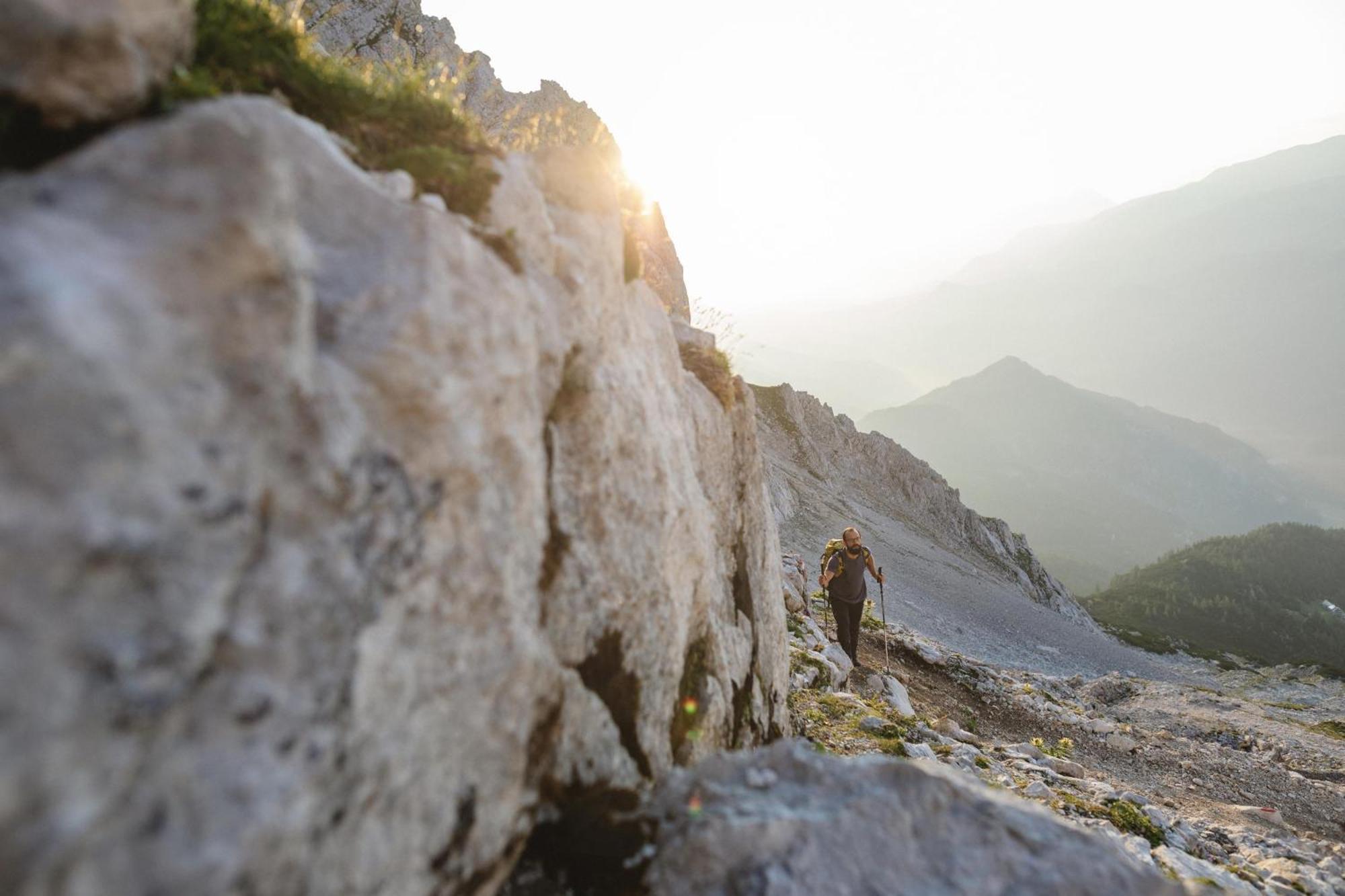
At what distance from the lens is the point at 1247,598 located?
415ft

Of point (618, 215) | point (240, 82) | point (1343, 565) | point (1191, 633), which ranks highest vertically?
point (618, 215)

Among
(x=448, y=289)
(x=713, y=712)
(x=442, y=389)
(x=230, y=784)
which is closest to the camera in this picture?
(x=230, y=784)

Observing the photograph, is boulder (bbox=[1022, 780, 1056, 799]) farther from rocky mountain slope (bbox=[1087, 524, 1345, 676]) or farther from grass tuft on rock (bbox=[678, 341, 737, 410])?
rocky mountain slope (bbox=[1087, 524, 1345, 676])

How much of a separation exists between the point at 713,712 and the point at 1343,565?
217187 millimetres

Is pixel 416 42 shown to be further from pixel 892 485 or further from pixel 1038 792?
pixel 892 485

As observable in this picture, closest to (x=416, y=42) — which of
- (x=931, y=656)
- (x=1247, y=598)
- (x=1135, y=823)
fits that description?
(x=931, y=656)

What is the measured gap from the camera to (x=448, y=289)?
359 centimetres

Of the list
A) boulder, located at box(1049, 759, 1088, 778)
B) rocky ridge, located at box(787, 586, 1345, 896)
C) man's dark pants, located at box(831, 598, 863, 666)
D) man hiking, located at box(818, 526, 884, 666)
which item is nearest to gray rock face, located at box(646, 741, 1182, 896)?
rocky ridge, located at box(787, 586, 1345, 896)

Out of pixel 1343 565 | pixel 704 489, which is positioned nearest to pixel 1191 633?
pixel 1343 565

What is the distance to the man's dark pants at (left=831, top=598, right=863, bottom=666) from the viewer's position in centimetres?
1557

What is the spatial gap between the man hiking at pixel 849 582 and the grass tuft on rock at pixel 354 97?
1196 cm

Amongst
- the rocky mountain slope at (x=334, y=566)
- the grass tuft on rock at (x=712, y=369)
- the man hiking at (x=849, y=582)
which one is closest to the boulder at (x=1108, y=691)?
the man hiking at (x=849, y=582)

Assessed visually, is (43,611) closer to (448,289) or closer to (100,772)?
(100,772)

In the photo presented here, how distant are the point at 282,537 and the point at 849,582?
14254 mm
